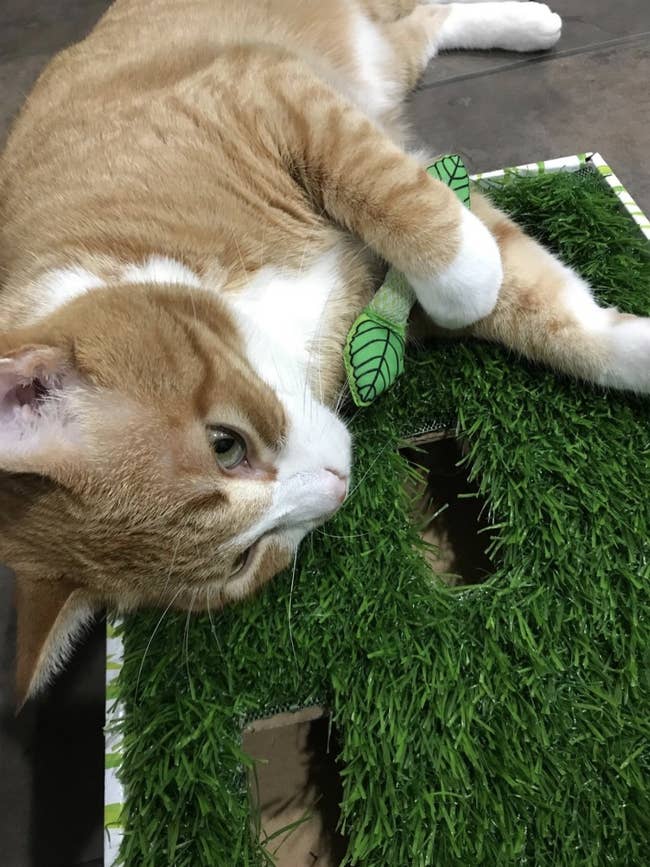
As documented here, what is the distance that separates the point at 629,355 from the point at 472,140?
1.06 meters

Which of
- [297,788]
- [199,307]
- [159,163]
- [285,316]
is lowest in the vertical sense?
[297,788]

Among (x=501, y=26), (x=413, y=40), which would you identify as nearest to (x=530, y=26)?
(x=501, y=26)

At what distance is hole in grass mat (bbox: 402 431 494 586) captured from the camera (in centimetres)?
127

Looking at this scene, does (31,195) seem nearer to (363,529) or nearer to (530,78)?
(363,529)

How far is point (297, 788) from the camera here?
1.15m

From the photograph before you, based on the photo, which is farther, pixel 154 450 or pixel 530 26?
pixel 530 26

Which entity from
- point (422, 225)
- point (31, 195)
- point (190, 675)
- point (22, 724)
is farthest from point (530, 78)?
point (22, 724)

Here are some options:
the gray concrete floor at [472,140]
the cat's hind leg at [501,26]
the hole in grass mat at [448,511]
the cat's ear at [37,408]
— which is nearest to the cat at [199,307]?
the cat's ear at [37,408]

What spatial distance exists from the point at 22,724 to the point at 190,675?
2.29 ft

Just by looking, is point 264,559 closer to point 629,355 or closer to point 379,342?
point 379,342

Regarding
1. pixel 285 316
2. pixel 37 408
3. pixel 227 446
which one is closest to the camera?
pixel 37 408

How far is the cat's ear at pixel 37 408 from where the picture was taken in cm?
69

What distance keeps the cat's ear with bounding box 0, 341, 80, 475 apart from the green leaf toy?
46 cm

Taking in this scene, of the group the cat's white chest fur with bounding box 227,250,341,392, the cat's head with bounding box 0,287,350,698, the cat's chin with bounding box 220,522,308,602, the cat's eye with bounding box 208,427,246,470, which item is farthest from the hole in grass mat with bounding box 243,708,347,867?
the cat's white chest fur with bounding box 227,250,341,392
